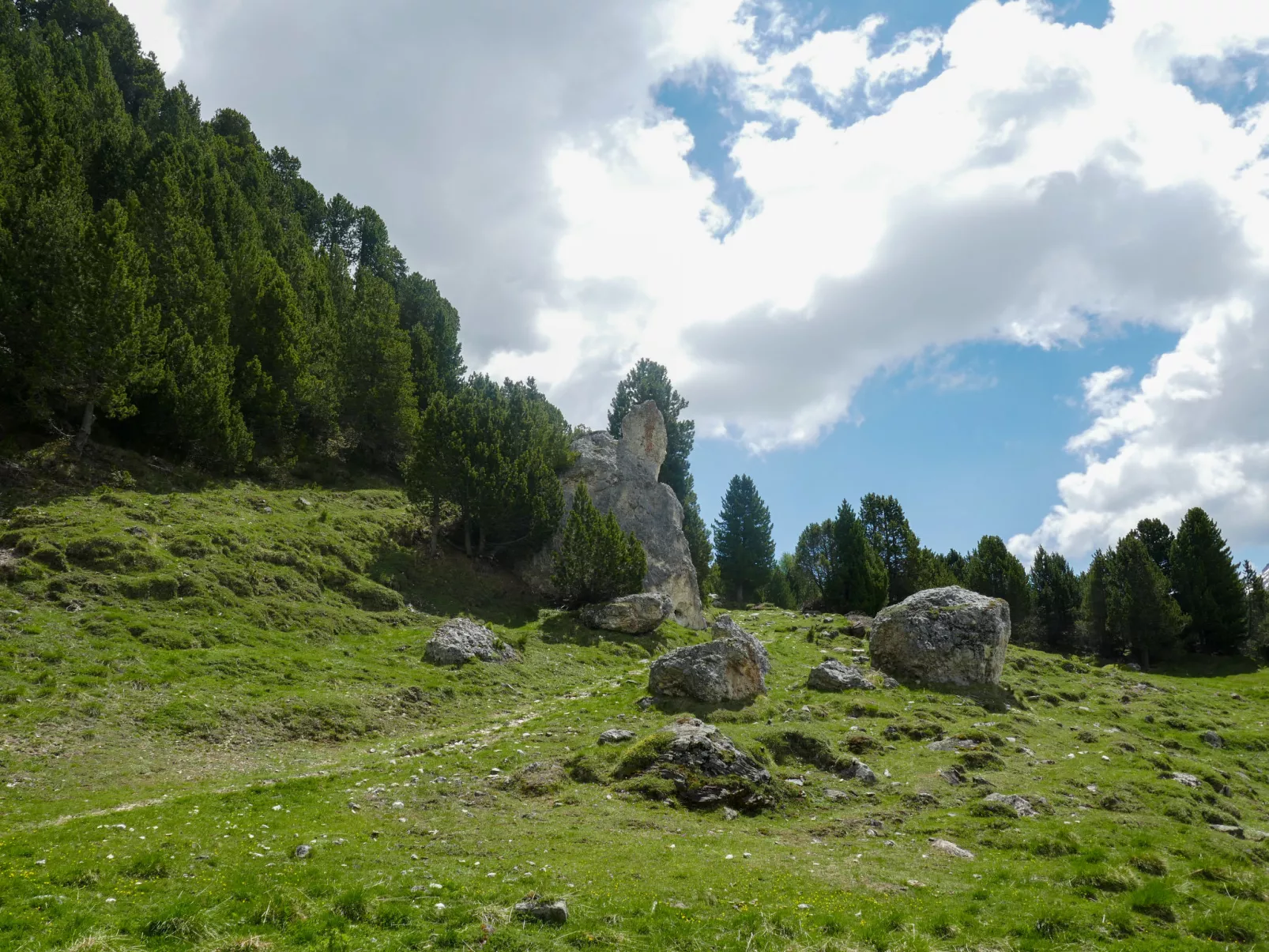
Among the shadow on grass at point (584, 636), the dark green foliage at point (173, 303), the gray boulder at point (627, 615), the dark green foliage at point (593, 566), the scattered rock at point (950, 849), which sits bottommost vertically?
the scattered rock at point (950, 849)

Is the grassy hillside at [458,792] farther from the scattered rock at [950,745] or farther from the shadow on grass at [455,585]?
the shadow on grass at [455,585]

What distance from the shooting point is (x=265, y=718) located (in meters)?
22.8

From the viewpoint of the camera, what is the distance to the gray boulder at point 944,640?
3578 cm

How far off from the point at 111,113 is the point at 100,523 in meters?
64.1

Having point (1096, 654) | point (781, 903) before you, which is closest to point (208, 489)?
point (781, 903)

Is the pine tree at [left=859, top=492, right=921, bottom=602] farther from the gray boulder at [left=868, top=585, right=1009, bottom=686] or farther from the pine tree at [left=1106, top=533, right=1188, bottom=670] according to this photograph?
the gray boulder at [left=868, top=585, right=1009, bottom=686]

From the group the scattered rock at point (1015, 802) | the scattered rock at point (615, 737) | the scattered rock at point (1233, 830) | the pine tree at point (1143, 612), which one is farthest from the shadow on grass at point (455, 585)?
the pine tree at point (1143, 612)

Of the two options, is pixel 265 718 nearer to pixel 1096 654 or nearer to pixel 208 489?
pixel 208 489

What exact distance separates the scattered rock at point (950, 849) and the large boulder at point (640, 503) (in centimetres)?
3696

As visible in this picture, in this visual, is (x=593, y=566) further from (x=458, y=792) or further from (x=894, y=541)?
(x=894, y=541)

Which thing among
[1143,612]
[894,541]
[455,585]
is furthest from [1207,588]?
[455,585]

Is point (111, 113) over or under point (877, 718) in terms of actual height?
over

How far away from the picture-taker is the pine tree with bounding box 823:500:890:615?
248ft

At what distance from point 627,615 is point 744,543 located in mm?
53917
